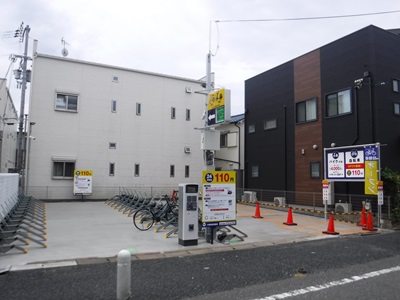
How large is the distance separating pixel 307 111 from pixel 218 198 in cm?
1023

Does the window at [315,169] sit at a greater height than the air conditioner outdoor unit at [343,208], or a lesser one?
greater

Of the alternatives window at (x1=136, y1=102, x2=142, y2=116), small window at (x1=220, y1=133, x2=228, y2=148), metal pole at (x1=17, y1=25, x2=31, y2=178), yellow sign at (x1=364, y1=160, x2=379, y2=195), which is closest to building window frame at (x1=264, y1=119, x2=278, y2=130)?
small window at (x1=220, y1=133, x2=228, y2=148)

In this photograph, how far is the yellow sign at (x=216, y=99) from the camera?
38.7 feet

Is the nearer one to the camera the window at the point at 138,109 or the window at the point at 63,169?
the window at the point at 63,169

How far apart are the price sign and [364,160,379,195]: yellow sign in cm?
560

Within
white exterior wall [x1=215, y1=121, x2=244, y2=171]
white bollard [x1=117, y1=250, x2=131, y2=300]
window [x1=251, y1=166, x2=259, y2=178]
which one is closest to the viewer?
white bollard [x1=117, y1=250, x2=131, y2=300]

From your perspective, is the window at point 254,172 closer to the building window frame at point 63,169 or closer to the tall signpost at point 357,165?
the tall signpost at point 357,165

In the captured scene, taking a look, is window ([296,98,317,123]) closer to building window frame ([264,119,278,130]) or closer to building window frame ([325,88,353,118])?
building window frame ([325,88,353,118])

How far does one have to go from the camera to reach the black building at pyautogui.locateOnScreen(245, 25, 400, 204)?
13242 mm

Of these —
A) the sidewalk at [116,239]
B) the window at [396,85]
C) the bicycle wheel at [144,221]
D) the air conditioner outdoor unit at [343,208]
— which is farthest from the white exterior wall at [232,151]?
the bicycle wheel at [144,221]

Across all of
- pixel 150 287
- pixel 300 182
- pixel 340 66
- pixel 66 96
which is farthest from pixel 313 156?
pixel 66 96

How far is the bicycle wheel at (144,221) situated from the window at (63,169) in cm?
1018

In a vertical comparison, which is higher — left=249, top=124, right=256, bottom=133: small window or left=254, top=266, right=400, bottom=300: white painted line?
left=249, top=124, right=256, bottom=133: small window

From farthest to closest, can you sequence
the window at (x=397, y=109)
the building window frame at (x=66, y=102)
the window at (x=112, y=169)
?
the window at (x=112, y=169) < the building window frame at (x=66, y=102) < the window at (x=397, y=109)
